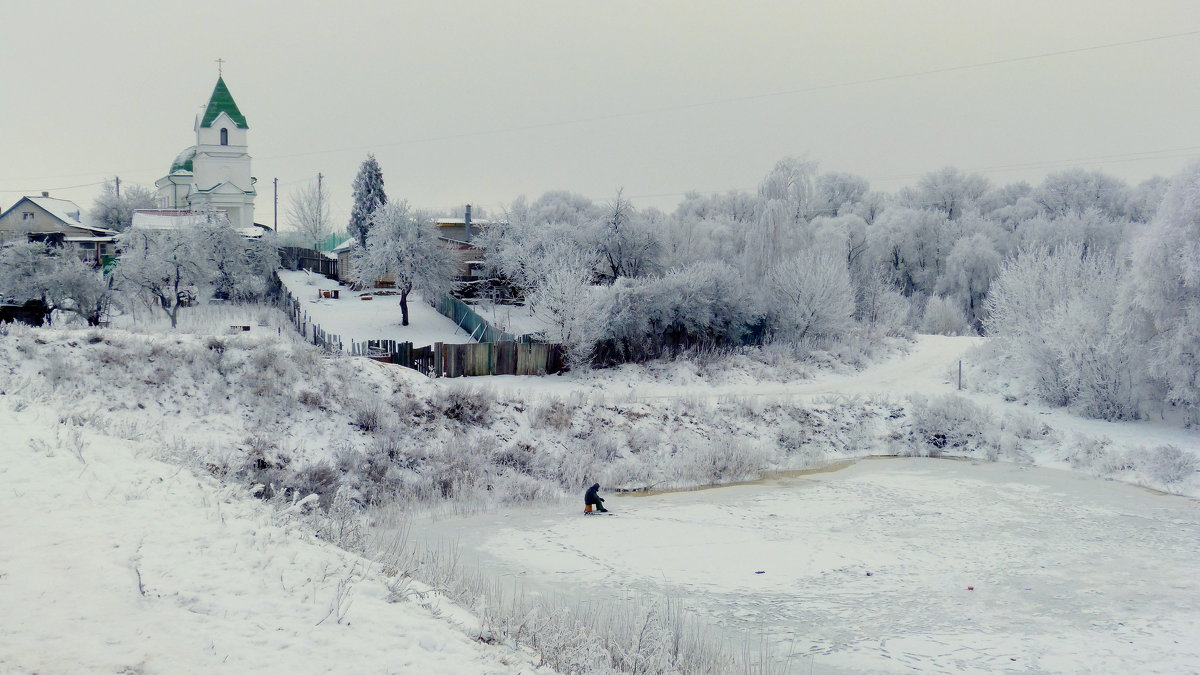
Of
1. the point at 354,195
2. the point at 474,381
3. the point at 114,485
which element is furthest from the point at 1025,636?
the point at 354,195

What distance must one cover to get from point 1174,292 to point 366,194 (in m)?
49.9

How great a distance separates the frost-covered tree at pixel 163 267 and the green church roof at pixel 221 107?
25.0 m

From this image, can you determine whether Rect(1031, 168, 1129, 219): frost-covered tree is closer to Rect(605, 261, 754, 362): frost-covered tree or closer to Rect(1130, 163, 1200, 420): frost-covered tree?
Rect(605, 261, 754, 362): frost-covered tree

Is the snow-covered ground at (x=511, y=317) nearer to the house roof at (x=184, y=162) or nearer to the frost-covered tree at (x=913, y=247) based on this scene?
the frost-covered tree at (x=913, y=247)

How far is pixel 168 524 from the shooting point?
865 cm

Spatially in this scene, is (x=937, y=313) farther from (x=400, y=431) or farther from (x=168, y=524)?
(x=168, y=524)

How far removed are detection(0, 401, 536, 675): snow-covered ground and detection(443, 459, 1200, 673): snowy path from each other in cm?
537

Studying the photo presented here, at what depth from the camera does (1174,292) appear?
26.5 m

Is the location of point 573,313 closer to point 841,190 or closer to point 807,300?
point 807,300

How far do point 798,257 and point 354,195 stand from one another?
34.9 m

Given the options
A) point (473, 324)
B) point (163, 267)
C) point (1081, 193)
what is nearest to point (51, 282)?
point (163, 267)

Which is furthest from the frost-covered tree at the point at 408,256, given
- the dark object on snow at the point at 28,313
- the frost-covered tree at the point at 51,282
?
the dark object on snow at the point at 28,313

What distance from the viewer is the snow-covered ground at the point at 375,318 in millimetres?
39750

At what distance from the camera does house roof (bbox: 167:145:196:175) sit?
71312 millimetres
